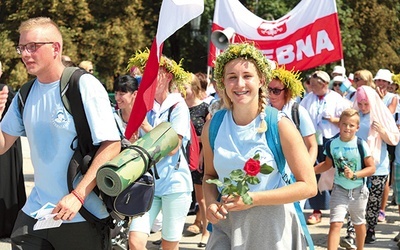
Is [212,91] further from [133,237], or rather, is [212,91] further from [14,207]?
[133,237]

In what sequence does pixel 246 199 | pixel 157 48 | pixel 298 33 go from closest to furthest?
pixel 246 199, pixel 157 48, pixel 298 33

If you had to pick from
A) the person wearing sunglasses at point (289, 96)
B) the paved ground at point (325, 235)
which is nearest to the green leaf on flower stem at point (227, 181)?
the person wearing sunglasses at point (289, 96)

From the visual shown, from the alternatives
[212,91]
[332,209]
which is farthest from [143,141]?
[212,91]

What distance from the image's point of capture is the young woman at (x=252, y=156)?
373 cm

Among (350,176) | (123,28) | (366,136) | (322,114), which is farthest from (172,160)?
(123,28)

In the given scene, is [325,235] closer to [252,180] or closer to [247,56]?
[247,56]

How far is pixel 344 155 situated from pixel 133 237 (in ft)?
8.33

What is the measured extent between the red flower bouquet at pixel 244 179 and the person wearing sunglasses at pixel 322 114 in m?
5.96

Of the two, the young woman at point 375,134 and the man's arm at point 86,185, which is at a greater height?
the man's arm at point 86,185

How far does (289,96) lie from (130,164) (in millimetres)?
2651

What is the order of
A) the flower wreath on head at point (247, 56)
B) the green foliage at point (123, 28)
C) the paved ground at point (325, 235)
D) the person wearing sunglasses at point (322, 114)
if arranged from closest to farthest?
the flower wreath on head at point (247, 56)
the paved ground at point (325, 235)
the person wearing sunglasses at point (322, 114)
the green foliage at point (123, 28)

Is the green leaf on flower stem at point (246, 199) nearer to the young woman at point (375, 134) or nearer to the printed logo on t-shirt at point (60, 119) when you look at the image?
the printed logo on t-shirt at point (60, 119)

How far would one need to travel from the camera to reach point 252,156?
3.80 meters

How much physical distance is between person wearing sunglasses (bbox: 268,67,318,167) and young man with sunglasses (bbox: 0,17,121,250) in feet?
6.85
